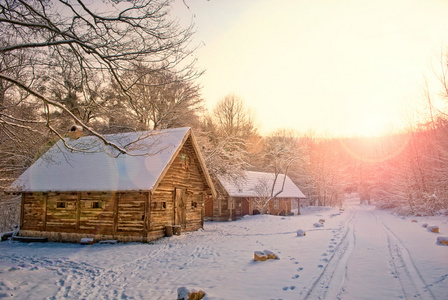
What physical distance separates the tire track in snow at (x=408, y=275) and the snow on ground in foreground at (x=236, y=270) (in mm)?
22

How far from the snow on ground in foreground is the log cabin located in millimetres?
1874

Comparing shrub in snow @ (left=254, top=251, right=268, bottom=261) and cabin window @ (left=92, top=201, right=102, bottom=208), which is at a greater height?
cabin window @ (left=92, top=201, right=102, bottom=208)

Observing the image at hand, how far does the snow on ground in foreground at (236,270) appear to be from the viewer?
7547 mm

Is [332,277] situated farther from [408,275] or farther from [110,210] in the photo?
[110,210]

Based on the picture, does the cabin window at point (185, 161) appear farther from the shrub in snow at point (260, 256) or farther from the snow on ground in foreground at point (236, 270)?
the shrub in snow at point (260, 256)

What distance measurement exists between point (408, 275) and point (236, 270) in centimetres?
501

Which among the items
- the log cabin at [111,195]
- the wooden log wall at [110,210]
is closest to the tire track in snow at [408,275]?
the log cabin at [111,195]

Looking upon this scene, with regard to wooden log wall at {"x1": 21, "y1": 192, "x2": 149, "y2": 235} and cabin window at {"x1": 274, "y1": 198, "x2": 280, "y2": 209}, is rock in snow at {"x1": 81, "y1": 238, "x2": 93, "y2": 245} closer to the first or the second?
wooden log wall at {"x1": 21, "y1": 192, "x2": 149, "y2": 235}

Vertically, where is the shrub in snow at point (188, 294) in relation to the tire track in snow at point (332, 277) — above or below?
above

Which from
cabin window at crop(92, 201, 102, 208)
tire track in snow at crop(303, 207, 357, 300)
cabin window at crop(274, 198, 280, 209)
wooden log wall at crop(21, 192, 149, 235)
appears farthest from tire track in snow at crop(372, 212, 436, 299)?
cabin window at crop(274, 198, 280, 209)

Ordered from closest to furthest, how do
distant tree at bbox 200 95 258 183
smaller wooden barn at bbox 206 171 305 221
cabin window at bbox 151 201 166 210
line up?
cabin window at bbox 151 201 166 210
distant tree at bbox 200 95 258 183
smaller wooden barn at bbox 206 171 305 221

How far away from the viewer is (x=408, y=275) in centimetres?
841

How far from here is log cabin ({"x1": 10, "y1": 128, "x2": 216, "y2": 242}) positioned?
1655 cm

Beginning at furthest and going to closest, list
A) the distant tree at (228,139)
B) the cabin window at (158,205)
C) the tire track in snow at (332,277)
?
1. the distant tree at (228,139)
2. the cabin window at (158,205)
3. the tire track in snow at (332,277)
